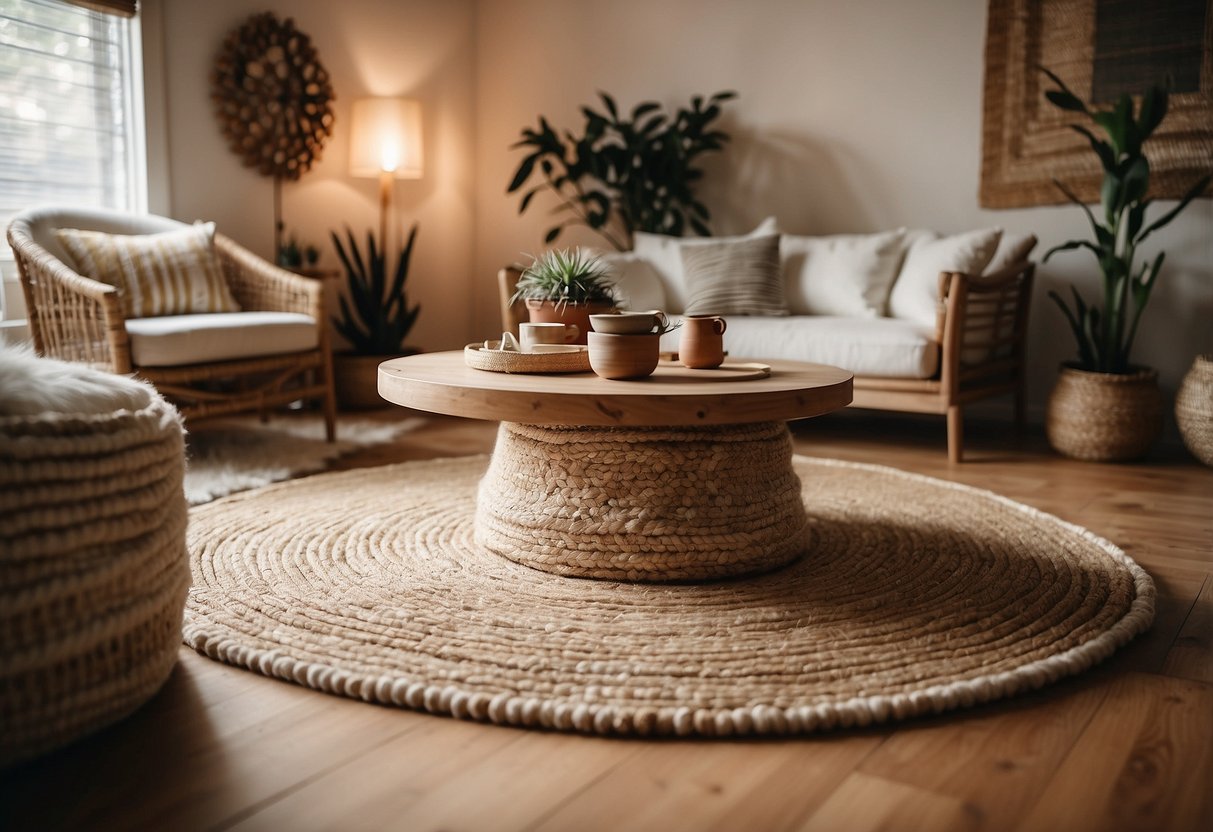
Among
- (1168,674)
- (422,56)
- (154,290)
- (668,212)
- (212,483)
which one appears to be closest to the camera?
(1168,674)

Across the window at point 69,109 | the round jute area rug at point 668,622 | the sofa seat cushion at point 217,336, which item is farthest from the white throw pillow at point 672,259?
the window at point 69,109

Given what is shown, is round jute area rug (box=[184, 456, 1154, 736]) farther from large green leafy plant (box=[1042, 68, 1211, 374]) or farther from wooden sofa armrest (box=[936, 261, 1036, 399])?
large green leafy plant (box=[1042, 68, 1211, 374])

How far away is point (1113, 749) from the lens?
1279 mm

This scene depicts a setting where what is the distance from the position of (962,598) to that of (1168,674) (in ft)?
1.18

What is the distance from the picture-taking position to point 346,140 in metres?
4.59

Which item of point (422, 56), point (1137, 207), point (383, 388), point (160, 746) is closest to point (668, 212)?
point (422, 56)

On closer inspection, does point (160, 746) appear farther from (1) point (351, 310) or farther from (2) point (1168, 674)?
(1) point (351, 310)

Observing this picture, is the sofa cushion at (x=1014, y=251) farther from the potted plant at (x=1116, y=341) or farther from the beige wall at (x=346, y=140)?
the beige wall at (x=346, y=140)

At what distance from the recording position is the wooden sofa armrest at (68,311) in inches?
109

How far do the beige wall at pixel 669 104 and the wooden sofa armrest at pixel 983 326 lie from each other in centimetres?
31

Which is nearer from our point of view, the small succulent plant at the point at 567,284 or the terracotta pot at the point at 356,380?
the small succulent plant at the point at 567,284

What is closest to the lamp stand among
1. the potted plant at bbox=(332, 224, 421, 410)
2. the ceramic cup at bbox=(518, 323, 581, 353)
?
the potted plant at bbox=(332, 224, 421, 410)

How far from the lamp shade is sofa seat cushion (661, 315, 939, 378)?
1686 mm

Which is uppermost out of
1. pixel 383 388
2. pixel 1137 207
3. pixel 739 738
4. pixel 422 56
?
pixel 422 56
